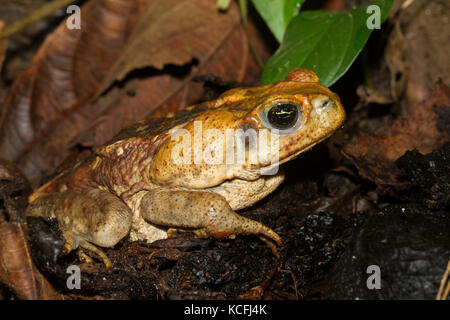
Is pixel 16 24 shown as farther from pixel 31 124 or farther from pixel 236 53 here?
pixel 236 53

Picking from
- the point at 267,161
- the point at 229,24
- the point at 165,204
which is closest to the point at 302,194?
the point at 267,161

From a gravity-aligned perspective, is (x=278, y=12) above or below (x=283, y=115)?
above

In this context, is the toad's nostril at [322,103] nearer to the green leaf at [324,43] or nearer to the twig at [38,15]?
the green leaf at [324,43]

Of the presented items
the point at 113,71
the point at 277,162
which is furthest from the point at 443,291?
the point at 113,71

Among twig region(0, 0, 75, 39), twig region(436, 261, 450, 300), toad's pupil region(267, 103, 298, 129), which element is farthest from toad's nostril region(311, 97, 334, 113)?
twig region(0, 0, 75, 39)

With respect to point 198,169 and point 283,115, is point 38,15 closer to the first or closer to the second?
point 198,169

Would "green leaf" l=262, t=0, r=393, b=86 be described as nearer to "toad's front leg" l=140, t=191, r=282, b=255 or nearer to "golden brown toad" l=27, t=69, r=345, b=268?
"golden brown toad" l=27, t=69, r=345, b=268
